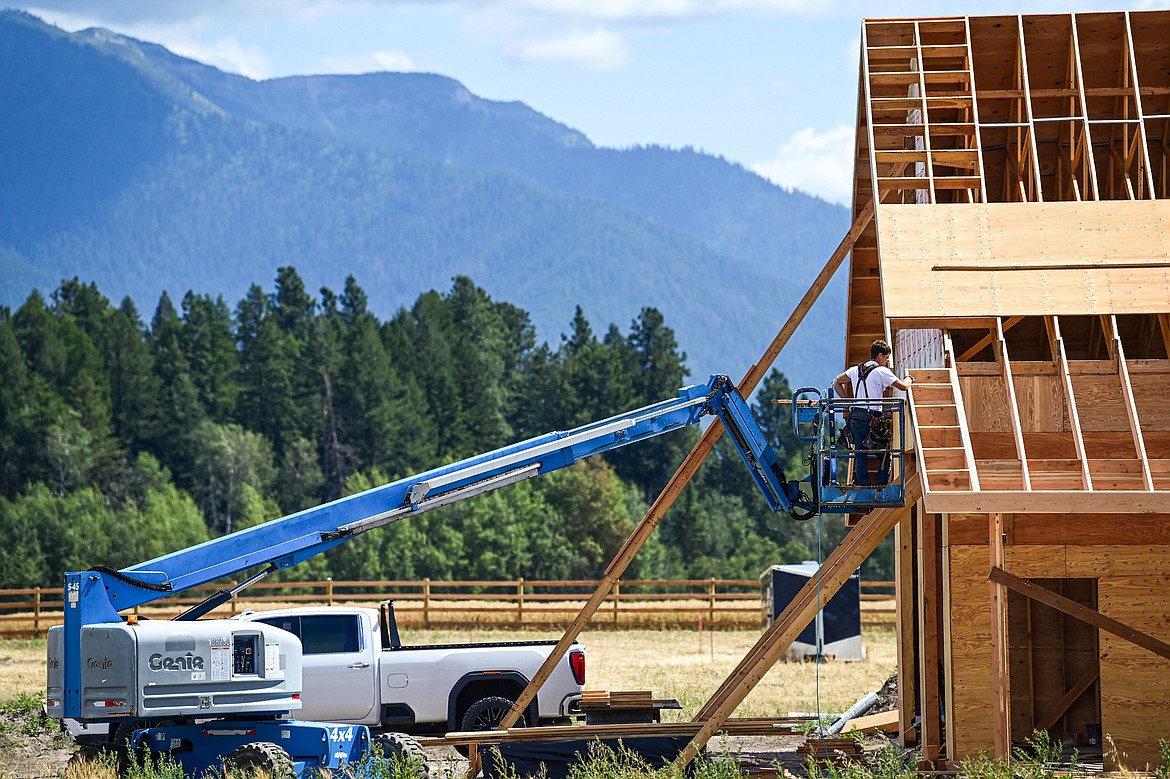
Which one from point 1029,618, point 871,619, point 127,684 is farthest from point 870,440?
point 871,619

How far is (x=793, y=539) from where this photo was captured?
77.9 m

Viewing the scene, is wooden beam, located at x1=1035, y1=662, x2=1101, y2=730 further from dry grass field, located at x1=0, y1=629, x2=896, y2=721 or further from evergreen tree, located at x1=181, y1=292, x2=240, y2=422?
evergreen tree, located at x1=181, y1=292, x2=240, y2=422

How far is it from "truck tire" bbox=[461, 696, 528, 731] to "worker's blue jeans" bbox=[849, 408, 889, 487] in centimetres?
564

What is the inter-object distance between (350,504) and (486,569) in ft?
158

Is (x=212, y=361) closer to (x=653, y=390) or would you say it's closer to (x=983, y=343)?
(x=653, y=390)

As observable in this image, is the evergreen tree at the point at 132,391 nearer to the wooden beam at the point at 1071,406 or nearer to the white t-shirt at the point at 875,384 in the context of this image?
the white t-shirt at the point at 875,384

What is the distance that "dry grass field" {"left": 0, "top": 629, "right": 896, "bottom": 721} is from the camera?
74.6 ft

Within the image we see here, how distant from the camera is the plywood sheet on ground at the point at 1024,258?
1425 centimetres

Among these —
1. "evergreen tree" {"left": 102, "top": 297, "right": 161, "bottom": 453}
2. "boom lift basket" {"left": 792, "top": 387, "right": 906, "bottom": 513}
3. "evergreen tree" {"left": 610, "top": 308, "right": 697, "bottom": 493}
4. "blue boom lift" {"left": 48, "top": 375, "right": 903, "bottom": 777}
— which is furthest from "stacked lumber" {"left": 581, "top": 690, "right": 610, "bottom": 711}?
"evergreen tree" {"left": 610, "top": 308, "right": 697, "bottom": 493}

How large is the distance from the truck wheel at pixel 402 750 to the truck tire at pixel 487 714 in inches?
103

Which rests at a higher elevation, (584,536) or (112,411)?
(112,411)

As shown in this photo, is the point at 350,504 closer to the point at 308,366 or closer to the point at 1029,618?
the point at 1029,618

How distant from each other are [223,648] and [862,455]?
6200mm

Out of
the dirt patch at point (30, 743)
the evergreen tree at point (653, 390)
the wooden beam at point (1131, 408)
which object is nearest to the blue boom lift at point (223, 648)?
the wooden beam at point (1131, 408)
